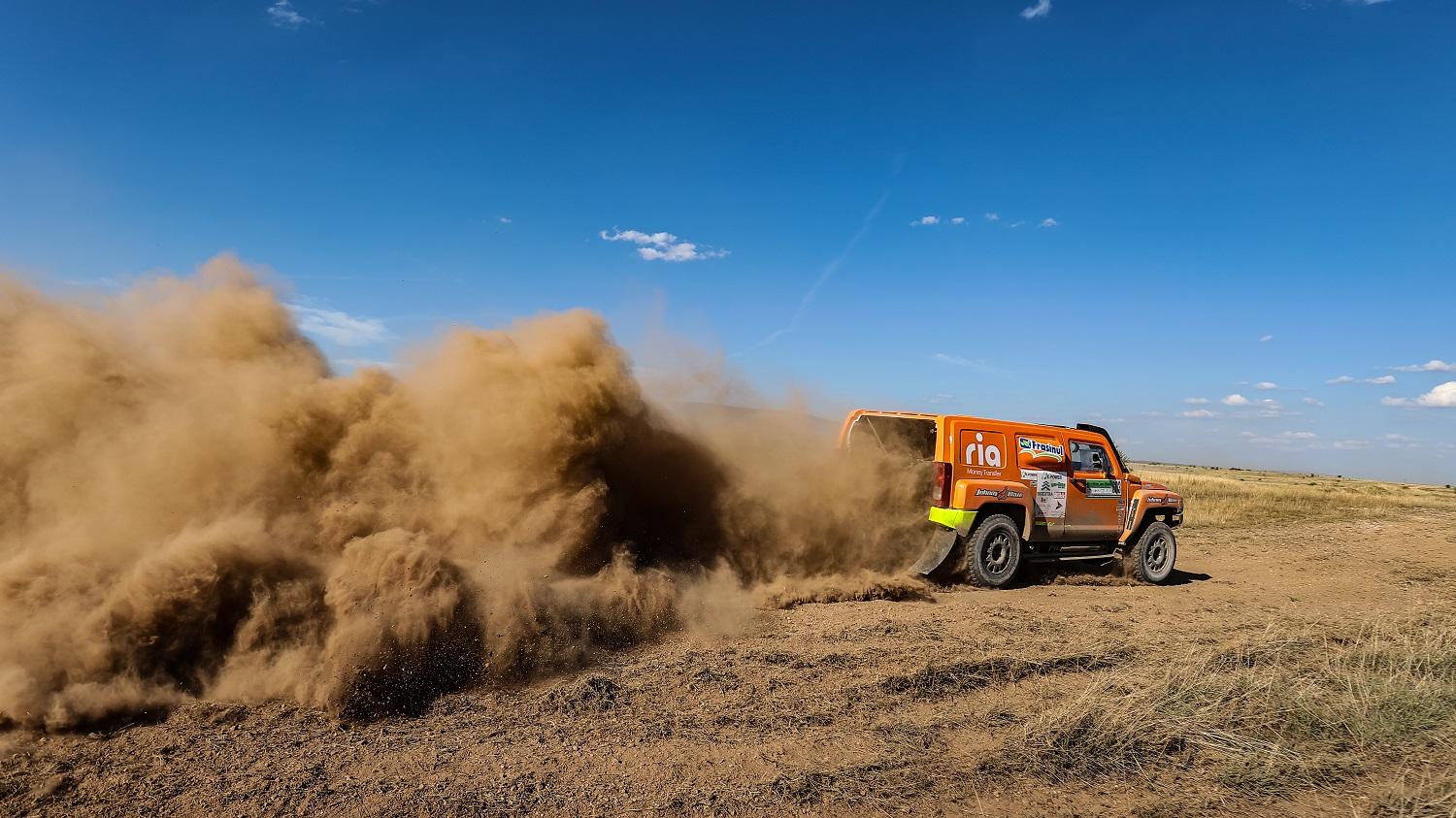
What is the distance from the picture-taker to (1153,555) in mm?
11508

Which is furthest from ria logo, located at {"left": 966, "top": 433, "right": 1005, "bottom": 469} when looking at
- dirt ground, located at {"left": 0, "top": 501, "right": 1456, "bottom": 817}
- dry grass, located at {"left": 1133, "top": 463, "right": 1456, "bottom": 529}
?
dry grass, located at {"left": 1133, "top": 463, "right": 1456, "bottom": 529}

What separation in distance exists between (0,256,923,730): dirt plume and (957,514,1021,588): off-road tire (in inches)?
32.3

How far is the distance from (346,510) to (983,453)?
7.04 metres

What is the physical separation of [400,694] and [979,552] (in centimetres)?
675

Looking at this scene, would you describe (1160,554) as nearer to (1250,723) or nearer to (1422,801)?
(1250,723)

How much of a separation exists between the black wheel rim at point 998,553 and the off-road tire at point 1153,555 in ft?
9.30

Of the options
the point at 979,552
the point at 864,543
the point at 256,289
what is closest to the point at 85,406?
the point at 256,289

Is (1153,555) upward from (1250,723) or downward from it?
upward

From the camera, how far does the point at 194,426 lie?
21.9 ft

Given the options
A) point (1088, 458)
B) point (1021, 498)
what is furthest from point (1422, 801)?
point (1088, 458)

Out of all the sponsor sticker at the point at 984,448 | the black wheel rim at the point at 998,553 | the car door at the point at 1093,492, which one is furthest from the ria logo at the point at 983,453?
the car door at the point at 1093,492

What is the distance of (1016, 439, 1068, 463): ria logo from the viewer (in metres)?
9.98

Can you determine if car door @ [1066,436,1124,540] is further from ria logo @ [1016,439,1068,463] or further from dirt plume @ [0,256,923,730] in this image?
dirt plume @ [0,256,923,730]

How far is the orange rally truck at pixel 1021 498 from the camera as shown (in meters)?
9.35
